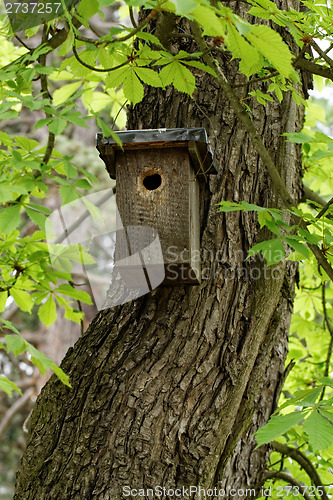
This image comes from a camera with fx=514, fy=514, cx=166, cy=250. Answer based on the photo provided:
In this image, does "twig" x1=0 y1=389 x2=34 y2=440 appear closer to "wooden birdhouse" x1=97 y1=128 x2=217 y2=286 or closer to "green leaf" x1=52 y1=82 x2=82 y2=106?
"green leaf" x1=52 y1=82 x2=82 y2=106

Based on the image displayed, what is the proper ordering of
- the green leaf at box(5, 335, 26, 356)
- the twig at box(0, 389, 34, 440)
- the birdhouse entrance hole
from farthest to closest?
the twig at box(0, 389, 34, 440) → the birdhouse entrance hole → the green leaf at box(5, 335, 26, 356)

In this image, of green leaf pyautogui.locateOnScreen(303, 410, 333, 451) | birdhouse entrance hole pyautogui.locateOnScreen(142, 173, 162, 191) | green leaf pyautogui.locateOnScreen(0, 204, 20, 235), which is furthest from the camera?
birdhouse entrance hole pyautogui.locateOnScreen(142, 173, 162, 191)

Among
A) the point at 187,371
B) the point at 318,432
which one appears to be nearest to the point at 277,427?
the point at 318,432

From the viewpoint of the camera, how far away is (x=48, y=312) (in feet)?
5.65

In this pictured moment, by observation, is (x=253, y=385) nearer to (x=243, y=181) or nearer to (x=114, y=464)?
(x=114, y=464)

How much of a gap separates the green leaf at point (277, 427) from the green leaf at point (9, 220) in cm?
80

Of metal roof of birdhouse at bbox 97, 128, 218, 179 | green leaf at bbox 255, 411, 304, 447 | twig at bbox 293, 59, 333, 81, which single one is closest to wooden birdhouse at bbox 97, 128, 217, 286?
metal roof of birdhouse at bbox 97, 128, 218, 179

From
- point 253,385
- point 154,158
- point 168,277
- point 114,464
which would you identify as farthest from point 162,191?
point 114,464

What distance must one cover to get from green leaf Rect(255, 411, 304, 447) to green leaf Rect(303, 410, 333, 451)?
0.02 meters

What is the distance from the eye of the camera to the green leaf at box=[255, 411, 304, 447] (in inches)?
40.3

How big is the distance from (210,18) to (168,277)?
2.71ft

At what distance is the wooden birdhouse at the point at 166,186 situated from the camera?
4.97 feet

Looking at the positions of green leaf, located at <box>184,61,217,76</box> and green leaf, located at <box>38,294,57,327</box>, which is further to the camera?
green leaf, located at <box>38,294,57,327</box>

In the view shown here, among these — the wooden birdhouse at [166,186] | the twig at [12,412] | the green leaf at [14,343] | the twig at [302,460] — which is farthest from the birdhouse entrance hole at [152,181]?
the twig at [12,412]
